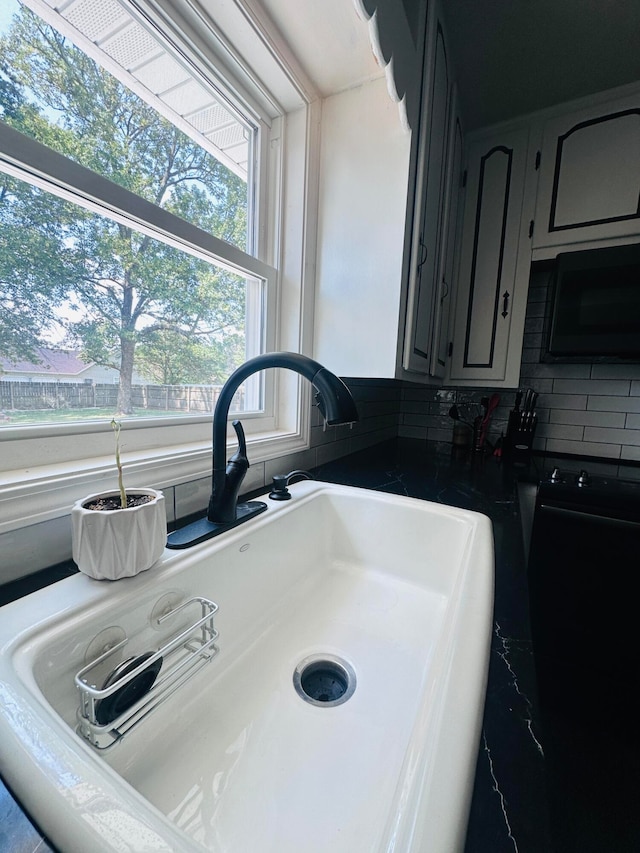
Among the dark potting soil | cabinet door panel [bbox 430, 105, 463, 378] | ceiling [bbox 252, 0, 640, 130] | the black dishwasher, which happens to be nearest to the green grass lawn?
the dark potting soil

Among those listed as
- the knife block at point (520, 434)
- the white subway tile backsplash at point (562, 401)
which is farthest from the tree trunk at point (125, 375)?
the white subway tile backsplash at point (562, 401)

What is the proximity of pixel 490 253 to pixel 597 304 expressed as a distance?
51cm

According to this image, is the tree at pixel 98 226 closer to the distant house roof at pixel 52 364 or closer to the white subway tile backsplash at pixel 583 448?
the distant house roof at pixel 52 364

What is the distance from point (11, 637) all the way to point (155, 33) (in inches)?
43.0

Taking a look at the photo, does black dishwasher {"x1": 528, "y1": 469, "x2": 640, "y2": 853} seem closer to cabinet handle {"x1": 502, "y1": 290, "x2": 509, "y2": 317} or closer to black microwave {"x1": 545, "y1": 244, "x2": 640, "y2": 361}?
black microwave {"x1": 545, "y1": 244, "x2": 640, "y2": 361}

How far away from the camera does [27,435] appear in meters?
0.55

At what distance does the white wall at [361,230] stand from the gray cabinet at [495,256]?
2.89 ft

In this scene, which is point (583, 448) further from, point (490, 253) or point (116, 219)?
point (116, 219)

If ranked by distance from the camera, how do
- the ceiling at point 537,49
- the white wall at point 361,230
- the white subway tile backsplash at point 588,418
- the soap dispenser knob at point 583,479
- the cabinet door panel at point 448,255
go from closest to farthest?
the white wall at point 361,230 → the ceiling at point 537,49 → the soap dispenser knob at point 583,479 → the cabinet door panel at point 448,255 → the white subway tile backsplash at point 588,418

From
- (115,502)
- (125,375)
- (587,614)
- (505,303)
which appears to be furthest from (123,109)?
(587,614)

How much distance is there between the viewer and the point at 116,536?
16.1 inches

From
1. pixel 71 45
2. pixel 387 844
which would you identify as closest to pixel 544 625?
pixel 387 844

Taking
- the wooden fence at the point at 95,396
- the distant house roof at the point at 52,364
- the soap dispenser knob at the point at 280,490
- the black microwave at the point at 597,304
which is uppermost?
the black microwave at the point at 597,304

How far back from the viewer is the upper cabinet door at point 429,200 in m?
0.93
